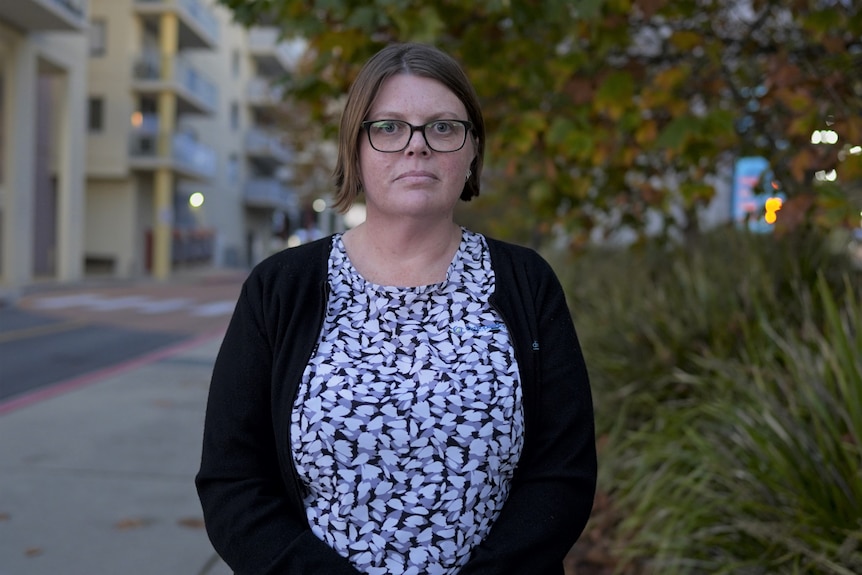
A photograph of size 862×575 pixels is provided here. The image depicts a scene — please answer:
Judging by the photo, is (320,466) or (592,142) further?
(592,142)

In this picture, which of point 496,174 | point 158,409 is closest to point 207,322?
point 496,174

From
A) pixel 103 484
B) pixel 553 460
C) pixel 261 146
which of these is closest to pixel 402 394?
pixel 553 460

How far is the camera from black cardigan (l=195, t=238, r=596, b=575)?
77.2 inches

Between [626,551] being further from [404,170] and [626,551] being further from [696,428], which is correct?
[404,170]

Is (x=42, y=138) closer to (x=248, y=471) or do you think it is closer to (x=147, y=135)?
(x=147, y=135)

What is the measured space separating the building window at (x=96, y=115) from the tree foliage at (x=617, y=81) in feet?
97.8

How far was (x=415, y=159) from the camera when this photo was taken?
2002 mm

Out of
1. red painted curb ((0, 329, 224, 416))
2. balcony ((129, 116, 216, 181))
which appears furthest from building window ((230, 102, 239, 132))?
red painted curb ((0, 329, 224, 416))

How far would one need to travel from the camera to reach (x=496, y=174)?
13.2 metres

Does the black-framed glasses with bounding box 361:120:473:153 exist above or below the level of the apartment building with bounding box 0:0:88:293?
below

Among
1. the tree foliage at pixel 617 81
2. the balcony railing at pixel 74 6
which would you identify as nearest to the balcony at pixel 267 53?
the balcony railing at pixel 74 6

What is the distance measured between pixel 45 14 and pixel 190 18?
13.7m

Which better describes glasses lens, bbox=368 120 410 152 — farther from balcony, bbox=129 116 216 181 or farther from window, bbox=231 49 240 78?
window, bbox=231 49 240 78

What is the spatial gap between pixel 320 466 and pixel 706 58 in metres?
4.56
